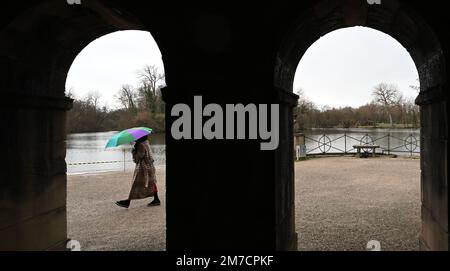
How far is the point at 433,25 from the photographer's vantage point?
3227mm

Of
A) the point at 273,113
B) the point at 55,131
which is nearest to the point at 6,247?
the point at 55,131

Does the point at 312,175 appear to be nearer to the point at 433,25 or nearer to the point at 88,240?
the point at 88,240

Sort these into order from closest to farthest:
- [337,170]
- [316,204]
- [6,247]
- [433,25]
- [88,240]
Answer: [433,25] < [6,247] < [88,240] < [316,204] < [337,170]

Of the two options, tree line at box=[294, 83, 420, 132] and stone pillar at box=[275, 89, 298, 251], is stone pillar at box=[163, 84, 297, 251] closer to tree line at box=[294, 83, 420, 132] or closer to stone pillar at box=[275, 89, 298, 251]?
stone pillar at box=[275, 89, 298, 251]

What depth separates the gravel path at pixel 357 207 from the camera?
19.5 feet

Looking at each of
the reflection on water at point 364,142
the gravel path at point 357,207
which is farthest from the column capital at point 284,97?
the reflection on water at point 364,142

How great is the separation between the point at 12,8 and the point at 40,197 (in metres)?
2.35

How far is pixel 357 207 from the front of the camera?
8.04 m

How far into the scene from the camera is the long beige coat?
8.08 m

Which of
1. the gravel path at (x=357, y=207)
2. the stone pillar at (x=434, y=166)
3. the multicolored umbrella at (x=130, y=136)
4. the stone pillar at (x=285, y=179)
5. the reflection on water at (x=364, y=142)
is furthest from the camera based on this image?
the reflection on water at (x=364, y=142)

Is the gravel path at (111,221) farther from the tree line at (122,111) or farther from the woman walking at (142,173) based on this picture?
the tree line at (122,111)

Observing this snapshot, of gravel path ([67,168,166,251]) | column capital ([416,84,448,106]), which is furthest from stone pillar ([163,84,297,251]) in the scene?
gravel path ([67,168,166,251])

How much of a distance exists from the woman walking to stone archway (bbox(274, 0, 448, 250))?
442 centimetres

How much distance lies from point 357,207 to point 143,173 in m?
4.87
